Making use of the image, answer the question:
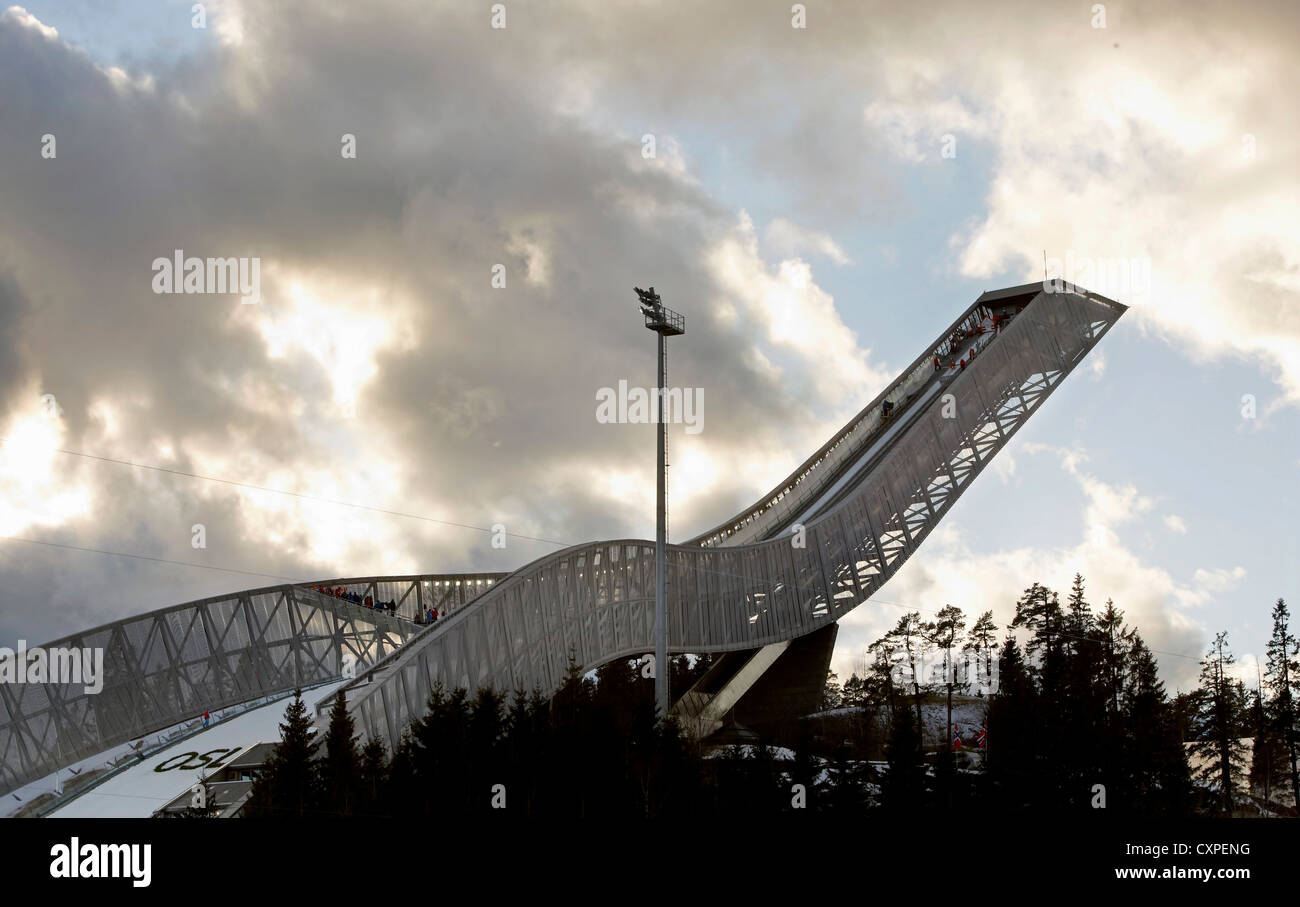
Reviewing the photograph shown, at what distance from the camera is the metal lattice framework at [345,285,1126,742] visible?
37688mm

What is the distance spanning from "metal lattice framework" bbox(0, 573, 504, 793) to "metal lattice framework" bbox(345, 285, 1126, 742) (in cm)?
321

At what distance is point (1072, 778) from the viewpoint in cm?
4516

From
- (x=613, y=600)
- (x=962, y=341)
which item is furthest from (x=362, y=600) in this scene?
(x=962, y=341)

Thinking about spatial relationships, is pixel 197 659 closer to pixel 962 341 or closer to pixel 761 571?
pixel 761 571

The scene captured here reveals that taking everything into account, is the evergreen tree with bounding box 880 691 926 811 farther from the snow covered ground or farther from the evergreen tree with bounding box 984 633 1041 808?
the snow covered ground

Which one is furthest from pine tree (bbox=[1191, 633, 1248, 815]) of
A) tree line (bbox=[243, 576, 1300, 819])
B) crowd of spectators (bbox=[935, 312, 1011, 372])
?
crowd of spectators (bbox=[935, 312, 1011, 372])

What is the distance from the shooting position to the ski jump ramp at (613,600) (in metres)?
38.1

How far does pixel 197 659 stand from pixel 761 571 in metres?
26.1

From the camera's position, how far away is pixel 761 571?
58062 mm

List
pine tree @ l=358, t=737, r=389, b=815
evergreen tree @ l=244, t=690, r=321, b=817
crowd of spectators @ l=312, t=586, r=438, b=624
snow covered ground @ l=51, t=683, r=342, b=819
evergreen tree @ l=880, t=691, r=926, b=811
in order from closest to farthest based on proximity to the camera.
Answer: evergreen tree @ l=244, t=690, r=321, b=817 < pine tree @ l=358, t=737, r=389, b=815 < snow covered ground @ l=51, t=683, r=342, b=819 < evergreen tree @ l=880, t=691, r=926, b=811 < crowd of spectators @ l=312, t=586, r=438, b=624

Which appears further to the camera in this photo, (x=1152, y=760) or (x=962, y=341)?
(x=962, y=341)
